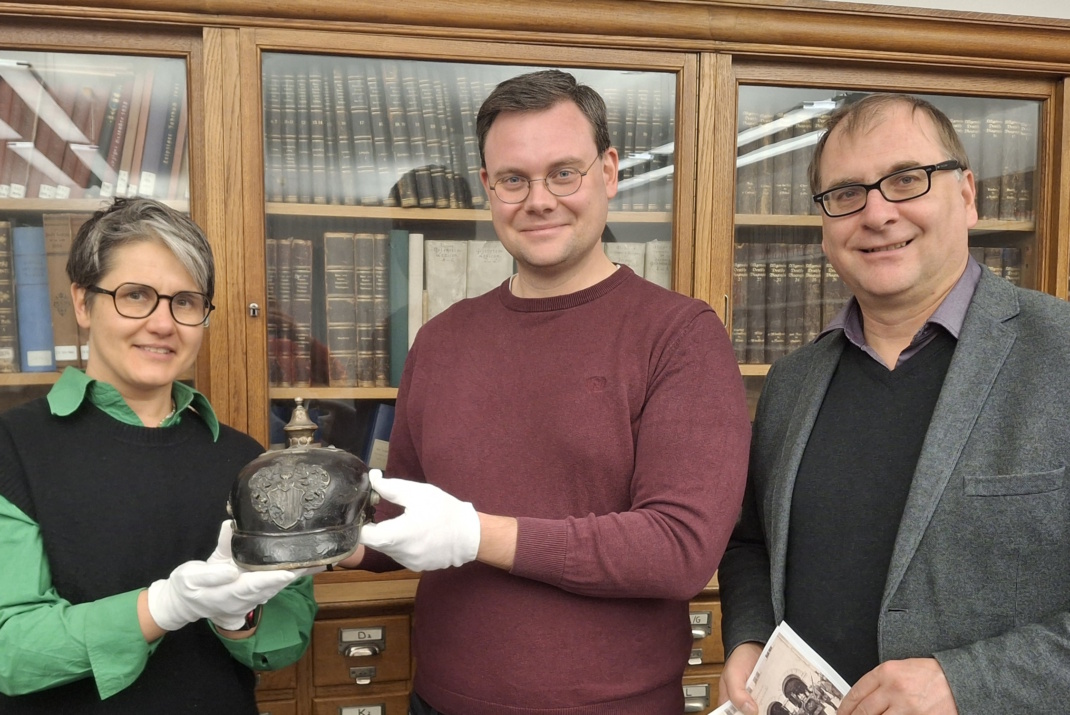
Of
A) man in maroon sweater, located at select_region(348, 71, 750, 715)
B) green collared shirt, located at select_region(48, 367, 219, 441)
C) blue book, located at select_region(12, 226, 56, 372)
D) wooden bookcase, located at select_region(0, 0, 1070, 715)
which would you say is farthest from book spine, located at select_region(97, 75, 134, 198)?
man in maroon sweater, located at select_region(348, 71, 750, 715)

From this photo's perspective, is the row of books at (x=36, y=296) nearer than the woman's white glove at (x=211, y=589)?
No

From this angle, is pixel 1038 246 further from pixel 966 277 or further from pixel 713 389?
pixel 713 389

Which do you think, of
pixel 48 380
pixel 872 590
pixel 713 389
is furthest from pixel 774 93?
pixel 48 380

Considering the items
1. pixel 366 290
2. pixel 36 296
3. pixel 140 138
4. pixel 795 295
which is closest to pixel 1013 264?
pixel 795 295

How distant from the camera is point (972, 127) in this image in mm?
2717

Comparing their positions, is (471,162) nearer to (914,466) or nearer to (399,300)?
(399,300)

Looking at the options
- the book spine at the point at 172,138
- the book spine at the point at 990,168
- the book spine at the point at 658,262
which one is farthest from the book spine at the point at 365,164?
the book spine at the point at 990,168

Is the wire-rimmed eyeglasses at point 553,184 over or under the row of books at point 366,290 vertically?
over

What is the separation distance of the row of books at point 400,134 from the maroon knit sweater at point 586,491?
1.15 metres

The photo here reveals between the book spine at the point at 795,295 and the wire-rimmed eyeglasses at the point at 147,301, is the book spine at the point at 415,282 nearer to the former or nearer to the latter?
the wire-rimmed eyeglasses at the point at 147,301

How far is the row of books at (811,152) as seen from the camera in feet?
8.67

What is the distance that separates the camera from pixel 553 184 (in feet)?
4.82

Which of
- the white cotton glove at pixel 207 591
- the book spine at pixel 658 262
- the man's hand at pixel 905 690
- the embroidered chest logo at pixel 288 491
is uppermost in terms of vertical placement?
the book spine at pixel 658 262

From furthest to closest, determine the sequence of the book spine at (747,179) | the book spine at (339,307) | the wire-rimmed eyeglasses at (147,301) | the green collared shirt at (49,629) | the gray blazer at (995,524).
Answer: the book spine at (747,179), the book spine at (339,307), the wire-rimmed eyeglasses at (147,301), the green collared shirt at (49,629), the gray blazer at (995,524)
